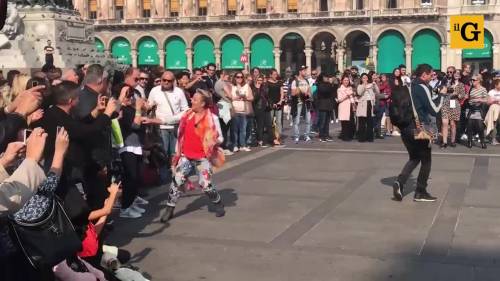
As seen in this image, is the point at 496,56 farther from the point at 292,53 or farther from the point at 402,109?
the point at 402,109

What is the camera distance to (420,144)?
8438 millimetres

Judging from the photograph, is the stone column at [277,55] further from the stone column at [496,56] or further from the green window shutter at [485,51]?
the stone column at [496,56]

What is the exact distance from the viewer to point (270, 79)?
52.1 ft

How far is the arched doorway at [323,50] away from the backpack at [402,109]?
4892 cm

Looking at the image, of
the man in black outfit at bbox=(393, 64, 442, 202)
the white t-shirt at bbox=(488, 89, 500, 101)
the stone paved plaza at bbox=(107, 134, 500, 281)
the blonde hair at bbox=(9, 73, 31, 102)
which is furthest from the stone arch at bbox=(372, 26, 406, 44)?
the blonde hair at bbox=(9, 73, 31, 102)

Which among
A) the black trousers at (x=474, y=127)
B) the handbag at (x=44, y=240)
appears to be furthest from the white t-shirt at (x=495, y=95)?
the handbag at (x=44, y=240)

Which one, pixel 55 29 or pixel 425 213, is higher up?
pixel 55 29

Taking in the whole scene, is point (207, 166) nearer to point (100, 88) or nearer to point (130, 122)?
point (130, 122)

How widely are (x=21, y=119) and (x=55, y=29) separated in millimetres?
13991

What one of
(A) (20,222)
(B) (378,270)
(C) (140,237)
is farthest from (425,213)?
(A) (20,222)

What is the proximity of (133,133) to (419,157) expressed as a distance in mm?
3522

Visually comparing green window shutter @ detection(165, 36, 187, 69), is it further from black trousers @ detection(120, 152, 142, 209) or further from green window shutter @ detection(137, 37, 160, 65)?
black trousers @ detection(120, 152, 142, 209)

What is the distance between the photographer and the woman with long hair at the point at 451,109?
46.4 ft

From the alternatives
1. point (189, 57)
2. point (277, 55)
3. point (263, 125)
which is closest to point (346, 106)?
point (263, 125)
